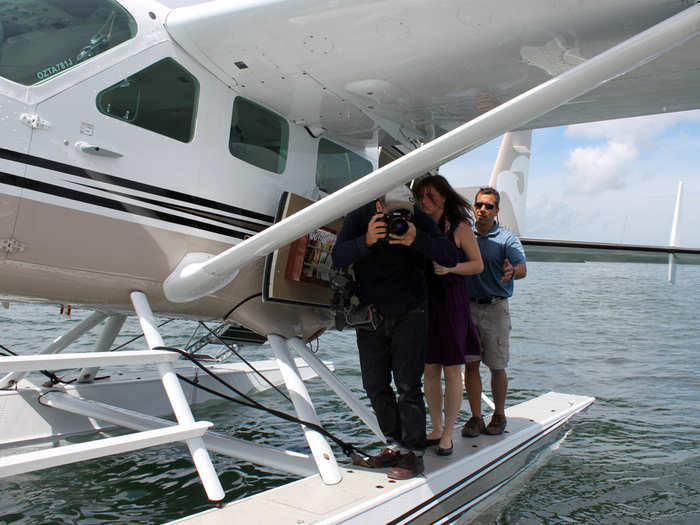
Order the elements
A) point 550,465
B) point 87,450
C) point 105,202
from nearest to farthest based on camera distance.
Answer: point 87,450, point 105,202, point 550,465

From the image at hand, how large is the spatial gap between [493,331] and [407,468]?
4.99 ft

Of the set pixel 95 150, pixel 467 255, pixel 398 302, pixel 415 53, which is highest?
pixel 415 53

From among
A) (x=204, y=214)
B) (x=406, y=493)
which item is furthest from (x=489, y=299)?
(x=204, y=214)

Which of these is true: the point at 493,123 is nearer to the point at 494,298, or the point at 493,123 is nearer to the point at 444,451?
the point at 494,298

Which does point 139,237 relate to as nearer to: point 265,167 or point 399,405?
point 265,167

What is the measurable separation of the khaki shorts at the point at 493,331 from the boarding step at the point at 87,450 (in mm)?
2284

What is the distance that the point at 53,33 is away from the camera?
286cm

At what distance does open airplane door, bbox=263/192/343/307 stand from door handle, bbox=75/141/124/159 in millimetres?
1069

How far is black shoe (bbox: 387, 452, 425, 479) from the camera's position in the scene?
3023 millimetres

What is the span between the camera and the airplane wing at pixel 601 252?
10.6 meters

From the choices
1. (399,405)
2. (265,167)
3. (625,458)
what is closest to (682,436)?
(625,458)

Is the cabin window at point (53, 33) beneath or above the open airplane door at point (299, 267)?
above

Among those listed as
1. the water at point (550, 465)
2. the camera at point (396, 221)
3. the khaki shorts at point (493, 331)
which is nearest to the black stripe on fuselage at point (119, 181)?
the camera at point (396, 221)

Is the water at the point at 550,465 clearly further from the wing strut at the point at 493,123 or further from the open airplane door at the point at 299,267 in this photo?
the wing strut at the point at 493,123
